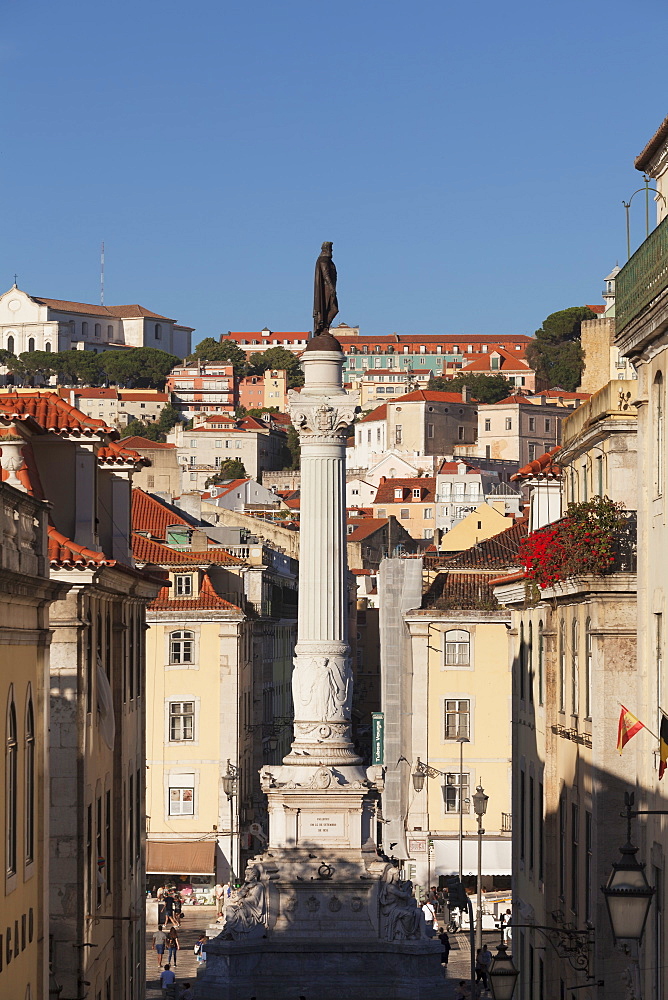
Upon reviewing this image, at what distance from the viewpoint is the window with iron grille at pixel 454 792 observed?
63.7 metres

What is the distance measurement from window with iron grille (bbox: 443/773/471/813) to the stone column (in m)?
19.9

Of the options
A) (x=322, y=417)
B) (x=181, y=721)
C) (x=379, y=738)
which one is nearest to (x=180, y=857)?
(x=181, y=721)

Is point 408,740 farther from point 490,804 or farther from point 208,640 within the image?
point 208,640

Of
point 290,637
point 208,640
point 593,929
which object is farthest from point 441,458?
point 593,929

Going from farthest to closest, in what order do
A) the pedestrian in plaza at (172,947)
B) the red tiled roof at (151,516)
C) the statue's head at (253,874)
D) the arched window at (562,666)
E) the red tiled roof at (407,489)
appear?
1. the red tiled roof at (407,489)
2. the red tiled roof at (151,516)
3. the pedestrian in plaza at (172,947)
4. the statue's head at (253,874)
5. the arched window at (562,666)

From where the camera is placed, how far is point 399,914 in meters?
41.7

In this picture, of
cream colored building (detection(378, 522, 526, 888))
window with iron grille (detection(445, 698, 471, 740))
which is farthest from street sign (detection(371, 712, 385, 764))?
window with iron grille (detection(445, 698, 471, 740))

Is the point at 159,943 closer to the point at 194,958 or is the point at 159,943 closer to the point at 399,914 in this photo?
the point at 194,958

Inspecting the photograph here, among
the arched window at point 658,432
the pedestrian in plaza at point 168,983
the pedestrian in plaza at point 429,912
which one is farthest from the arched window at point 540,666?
the arched window at point 658,432

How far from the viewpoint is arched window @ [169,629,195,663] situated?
69.8m

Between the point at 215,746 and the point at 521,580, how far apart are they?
102 feet

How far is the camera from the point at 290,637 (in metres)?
102

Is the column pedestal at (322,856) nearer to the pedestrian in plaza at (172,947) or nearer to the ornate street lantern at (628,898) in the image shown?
the pedestrian in plaza at (172,947)

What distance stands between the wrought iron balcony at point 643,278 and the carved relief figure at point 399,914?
21655mm
